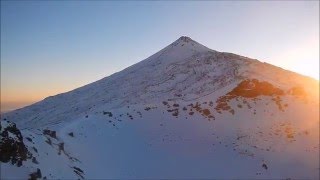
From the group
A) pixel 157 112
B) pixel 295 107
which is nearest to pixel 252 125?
pixel 295 107

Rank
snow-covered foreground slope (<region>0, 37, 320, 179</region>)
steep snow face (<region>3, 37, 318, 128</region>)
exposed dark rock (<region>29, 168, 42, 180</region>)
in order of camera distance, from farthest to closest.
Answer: steep snow face (<region>3, 37, 318, 128</region>), snow-covered foreground slope (<region>0, 37, 320, 179</region>), exposed dark rock (<region>29, 168, 42, 180</region>)

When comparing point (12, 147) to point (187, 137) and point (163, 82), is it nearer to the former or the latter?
point (187, 137)

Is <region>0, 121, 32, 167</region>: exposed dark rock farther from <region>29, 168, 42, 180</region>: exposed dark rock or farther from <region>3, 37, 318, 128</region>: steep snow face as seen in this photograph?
<region>3, 37, 318, 128</region>: steep snow face

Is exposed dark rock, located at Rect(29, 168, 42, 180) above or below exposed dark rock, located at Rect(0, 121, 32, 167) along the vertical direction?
below

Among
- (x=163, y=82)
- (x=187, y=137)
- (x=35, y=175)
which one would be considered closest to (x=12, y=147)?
(x=35, y=175)

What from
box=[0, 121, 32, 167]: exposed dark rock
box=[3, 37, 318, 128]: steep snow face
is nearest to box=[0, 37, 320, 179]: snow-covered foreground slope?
box=[0, 121, 32, 167]: exposed dark rock

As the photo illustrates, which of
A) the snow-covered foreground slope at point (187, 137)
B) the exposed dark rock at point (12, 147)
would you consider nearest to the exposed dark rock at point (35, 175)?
the snow-covered foreground slope at point (187, 137)

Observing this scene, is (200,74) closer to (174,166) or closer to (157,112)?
(157,112)

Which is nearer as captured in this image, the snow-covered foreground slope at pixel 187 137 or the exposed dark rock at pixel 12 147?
the exposed dark rock at pixel 12 147

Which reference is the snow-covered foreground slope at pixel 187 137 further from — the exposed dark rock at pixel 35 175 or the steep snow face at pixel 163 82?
the steep snow face at pixel 163 82
